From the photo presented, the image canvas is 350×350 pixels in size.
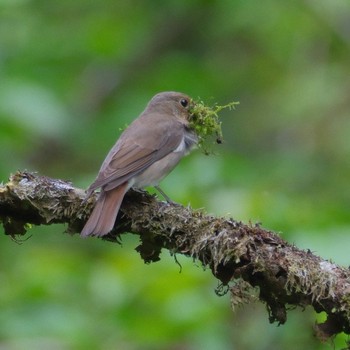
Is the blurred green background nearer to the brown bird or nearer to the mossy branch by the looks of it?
the brown bird

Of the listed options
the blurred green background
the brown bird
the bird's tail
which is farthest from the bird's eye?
the bird's tail

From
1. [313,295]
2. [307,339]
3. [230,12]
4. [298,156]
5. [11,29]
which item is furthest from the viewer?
[230,12]

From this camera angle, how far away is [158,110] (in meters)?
6.38

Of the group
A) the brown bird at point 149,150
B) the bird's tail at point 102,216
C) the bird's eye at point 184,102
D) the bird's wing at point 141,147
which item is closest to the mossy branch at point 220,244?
the bird's tail at point 102,216

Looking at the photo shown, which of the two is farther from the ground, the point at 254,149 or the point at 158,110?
the point at 254,149

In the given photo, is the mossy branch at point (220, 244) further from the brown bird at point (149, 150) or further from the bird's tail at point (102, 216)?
the brown bird at point (149, 150)

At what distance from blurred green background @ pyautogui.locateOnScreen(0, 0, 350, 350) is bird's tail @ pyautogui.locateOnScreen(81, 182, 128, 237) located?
844mm

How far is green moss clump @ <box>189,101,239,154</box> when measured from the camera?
5402 mm

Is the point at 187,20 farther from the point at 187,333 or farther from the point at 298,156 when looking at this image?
the point at 187,333

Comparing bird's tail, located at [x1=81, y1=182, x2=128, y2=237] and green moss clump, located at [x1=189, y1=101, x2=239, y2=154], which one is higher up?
green moss clump, located at [x1=189, y1=101, x2=239, y2=154]

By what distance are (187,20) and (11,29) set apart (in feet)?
7.09

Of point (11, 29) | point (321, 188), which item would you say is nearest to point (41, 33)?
point (11, 29)

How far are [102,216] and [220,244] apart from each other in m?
0.62

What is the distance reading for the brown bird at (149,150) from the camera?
5281mm
